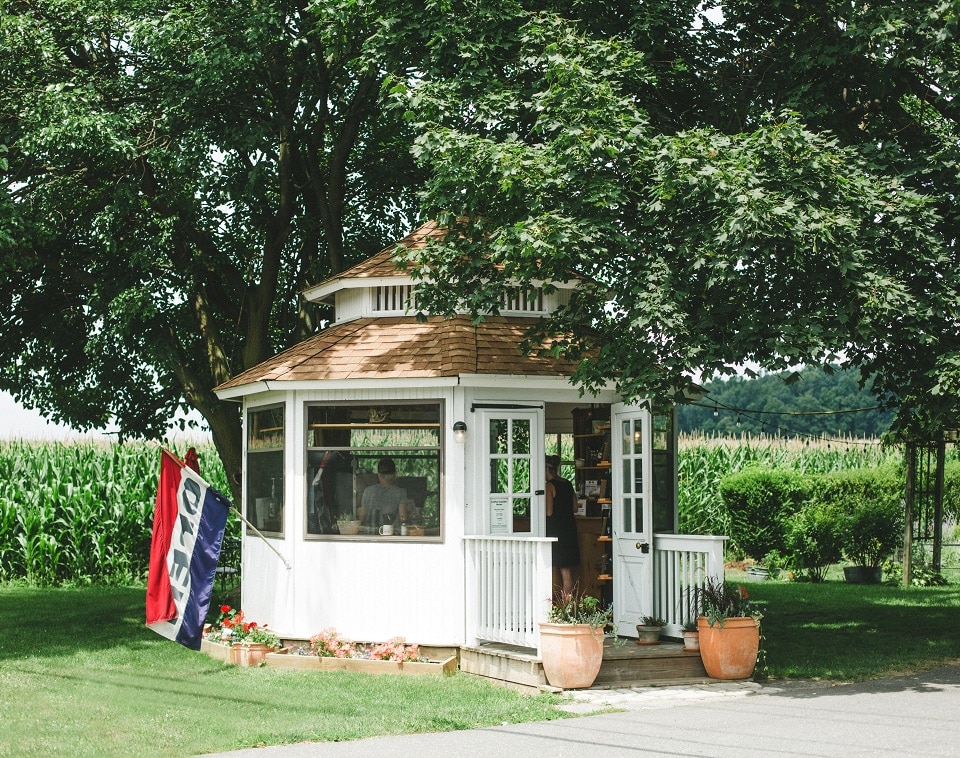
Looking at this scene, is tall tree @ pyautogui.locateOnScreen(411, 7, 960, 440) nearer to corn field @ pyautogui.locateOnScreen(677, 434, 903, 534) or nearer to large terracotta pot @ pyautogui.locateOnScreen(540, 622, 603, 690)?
large terracotta pot @ pyautogui.locateOnScreen(540, 622, 603, 690)

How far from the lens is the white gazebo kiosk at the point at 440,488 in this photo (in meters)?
12.8

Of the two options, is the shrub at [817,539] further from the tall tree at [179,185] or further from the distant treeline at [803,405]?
the distant treeline at [803,405]

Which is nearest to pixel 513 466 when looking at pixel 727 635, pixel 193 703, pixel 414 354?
pixel 414 354

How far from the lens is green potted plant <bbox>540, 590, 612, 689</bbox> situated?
11.1 meters

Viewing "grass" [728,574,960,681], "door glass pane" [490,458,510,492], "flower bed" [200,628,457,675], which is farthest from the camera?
"door glass pane" [490,458,510,492]

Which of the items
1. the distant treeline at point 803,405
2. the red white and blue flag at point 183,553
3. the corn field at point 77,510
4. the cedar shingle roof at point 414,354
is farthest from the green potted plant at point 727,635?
the distant treeline at point 803,405

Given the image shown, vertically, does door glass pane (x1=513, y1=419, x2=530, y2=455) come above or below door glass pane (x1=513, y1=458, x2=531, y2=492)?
above

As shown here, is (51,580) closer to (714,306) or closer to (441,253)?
(441,253)

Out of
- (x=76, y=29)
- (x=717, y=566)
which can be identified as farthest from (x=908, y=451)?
(x=76, y=29)

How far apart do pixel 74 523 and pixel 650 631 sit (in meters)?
13.8

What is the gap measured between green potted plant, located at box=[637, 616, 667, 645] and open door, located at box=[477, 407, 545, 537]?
148cm

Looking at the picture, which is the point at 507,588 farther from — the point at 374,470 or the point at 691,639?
the point at 374,470

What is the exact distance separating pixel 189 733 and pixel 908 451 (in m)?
15.4

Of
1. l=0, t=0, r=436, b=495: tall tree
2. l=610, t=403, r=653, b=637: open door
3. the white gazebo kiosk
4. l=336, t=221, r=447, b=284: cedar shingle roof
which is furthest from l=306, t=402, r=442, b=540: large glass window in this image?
l=0, t=0, r=436, b=495: tall tree
